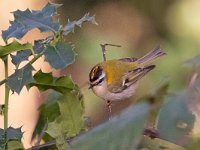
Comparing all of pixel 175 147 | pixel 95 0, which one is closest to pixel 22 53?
pixel 175 147

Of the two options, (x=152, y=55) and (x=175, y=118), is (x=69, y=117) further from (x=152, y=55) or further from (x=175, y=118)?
(x=152, y=55)

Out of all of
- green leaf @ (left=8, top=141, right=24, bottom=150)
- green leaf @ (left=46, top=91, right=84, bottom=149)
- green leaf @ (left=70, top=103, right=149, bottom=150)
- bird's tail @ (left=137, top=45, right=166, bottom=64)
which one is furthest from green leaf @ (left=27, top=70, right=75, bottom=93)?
bird's tail @ (left=137, top=45, right=166, bottom=64)

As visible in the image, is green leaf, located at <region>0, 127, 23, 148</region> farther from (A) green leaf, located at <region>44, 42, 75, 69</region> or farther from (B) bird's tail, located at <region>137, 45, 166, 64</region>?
(B) bird's tail, located at <region>137, 45, 166, 64</region>

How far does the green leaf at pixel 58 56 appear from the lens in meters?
1.01

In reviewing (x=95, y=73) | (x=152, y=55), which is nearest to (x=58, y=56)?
(x=95, y=73)

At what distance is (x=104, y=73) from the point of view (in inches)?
114

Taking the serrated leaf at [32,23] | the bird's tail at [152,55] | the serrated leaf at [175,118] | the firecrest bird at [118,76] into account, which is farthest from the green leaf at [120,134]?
the bird's tail at [152,55]

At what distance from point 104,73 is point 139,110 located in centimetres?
239

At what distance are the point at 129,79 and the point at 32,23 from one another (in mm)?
1803

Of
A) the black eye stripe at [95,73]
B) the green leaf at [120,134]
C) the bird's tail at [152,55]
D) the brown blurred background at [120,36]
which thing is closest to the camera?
the green leaf at [120,134]

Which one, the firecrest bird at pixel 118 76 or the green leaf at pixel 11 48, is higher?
the firecrest bird at pixel 118 76

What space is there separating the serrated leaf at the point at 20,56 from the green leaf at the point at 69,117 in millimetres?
97

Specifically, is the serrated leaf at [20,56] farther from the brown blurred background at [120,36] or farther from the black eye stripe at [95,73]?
the brown blurred background at [120,36]

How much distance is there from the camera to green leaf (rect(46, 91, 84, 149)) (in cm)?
97
